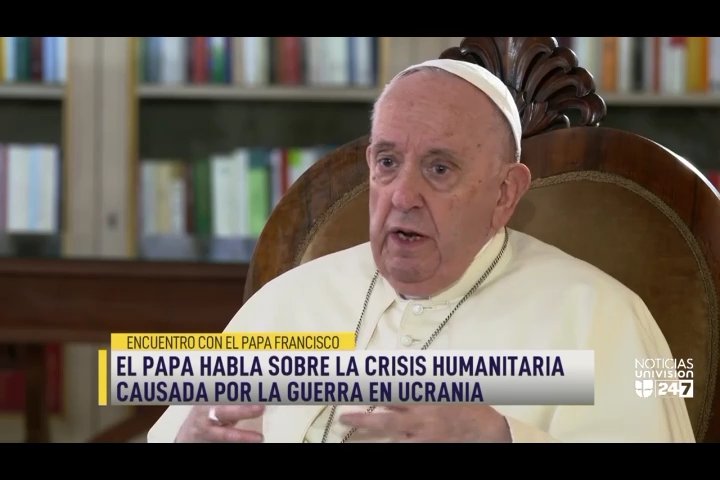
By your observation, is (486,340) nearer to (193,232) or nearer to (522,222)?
(522,222)

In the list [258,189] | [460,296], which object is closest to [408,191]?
[460,296]

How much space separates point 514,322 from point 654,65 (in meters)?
1.56

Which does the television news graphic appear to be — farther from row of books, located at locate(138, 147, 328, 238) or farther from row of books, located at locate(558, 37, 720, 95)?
row of books, located at locate(558, 37, 720, 95)

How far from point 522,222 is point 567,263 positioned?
0.09 metres

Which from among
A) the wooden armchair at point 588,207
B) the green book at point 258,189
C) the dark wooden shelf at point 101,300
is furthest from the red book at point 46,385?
the wooden armchair at point 588,207

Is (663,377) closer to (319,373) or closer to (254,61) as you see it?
(319,373)

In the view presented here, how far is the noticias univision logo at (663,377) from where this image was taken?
1204 millimetres

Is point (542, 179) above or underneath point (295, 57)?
underneath

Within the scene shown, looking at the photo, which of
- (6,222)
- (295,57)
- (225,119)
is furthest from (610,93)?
(6,222)

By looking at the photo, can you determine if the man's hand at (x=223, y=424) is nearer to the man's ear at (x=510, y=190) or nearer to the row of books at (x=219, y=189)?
the man's ear at (x=510, y=190)

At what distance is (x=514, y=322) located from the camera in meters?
1.28

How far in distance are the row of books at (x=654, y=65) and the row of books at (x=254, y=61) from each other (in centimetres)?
Answer: 58

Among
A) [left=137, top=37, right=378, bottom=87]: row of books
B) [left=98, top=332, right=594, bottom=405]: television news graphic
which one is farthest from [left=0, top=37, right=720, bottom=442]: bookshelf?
[left=98, top=332, right=594, bottom=405]: television news graphic
